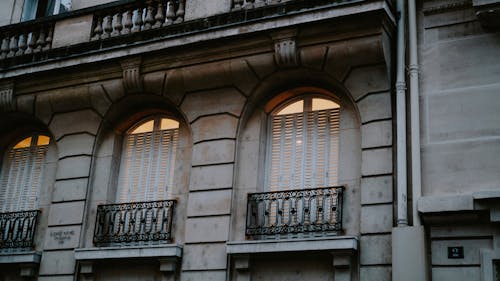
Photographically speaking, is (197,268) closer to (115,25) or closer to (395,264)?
(395,264)

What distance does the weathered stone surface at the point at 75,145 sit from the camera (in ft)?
47.9

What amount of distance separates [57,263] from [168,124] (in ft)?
11.3

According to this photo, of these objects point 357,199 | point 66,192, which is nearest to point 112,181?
point 66,192

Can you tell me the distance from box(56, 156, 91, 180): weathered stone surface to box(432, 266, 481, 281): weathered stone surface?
23.2ft

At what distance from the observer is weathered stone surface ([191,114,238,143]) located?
13359mm

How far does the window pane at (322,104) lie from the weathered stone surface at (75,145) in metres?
4.54

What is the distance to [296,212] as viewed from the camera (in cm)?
1241

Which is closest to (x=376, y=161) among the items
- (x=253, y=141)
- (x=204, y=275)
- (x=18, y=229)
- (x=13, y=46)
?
(x=253, y=141)

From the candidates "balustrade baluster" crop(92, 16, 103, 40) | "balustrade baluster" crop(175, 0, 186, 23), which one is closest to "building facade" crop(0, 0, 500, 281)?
"balustrade baluster" crop(175, 0, 186, 23)

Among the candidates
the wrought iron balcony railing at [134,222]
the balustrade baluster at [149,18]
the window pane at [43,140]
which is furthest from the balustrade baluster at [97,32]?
the wrought iron balcony railing at [134,222]

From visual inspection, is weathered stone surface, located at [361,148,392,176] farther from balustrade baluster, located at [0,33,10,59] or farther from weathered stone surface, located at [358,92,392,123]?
balustrade baluster, located at [0,33,10,59]

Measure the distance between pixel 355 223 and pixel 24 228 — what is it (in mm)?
6930

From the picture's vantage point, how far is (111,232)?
13.9m

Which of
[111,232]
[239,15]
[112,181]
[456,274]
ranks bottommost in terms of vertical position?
[456,274]
